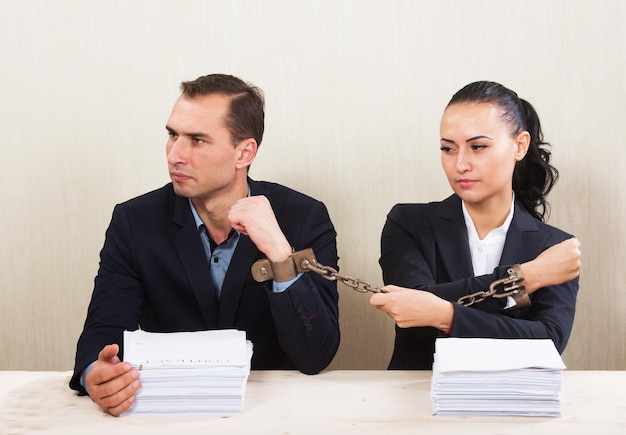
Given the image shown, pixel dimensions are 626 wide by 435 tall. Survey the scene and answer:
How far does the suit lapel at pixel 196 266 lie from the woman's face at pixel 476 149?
74 centimetres

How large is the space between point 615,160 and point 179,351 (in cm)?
183

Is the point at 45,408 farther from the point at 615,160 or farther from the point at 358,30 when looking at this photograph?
the point at 615,160

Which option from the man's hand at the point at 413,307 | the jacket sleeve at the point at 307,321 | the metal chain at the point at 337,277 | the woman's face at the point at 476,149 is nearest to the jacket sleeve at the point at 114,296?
the jacket sleeve at the point at 307,321

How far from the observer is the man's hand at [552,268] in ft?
6.68

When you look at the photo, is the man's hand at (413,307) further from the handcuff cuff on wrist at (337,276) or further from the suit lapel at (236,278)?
the suit lapel at (236,278)

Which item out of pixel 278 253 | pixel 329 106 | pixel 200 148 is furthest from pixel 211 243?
pixel 329 106

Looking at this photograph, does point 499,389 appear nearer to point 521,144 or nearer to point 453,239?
point 453,239

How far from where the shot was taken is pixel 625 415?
1555 millimetres

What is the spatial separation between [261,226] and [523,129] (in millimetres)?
838

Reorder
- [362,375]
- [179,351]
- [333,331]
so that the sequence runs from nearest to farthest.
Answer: [179,351] → [362,375] → [333,331]

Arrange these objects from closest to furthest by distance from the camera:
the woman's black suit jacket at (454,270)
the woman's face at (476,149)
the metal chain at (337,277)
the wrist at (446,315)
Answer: the metal chain at (337,277) < the wrist at (446,315) < the woman's black suit jacket at (454,270) < the woman's face at (476,149)

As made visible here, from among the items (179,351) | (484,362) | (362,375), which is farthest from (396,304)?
(179,351)

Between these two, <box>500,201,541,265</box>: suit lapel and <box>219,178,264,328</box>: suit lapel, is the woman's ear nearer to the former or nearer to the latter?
<box>500,201,541,265</box>: suit lapel

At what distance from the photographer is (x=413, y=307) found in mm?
1914
